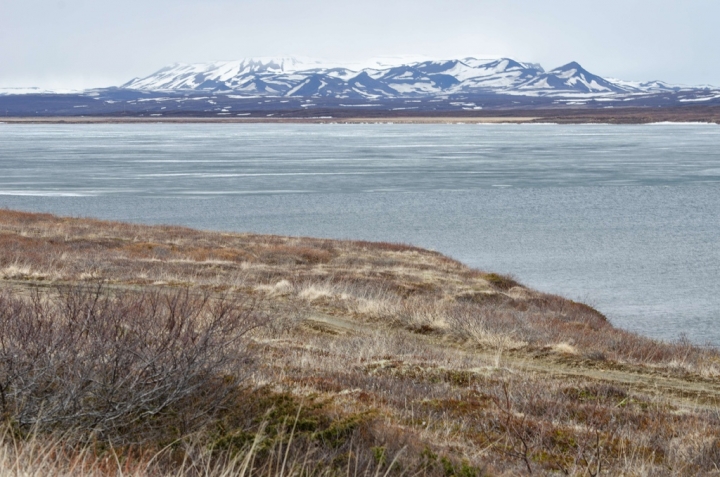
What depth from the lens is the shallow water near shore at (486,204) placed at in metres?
27.3

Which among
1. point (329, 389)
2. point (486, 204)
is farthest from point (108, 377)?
point (486, 204)

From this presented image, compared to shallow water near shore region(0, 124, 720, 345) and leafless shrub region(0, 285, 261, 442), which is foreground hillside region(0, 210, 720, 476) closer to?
leafless shrub region(0, 285, 261, 442)

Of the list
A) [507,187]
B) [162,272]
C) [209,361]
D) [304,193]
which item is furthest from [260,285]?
[507,187]

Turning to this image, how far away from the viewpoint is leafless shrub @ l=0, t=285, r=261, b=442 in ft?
18.7

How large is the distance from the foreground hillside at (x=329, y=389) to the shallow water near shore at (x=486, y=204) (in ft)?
29.3

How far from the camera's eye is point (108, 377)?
6008 millimetres

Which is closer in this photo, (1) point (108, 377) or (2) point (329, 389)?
(1) point (108, 377)

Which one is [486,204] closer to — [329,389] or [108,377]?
[329,389]

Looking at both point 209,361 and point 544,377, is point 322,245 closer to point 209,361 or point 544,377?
point 544,377

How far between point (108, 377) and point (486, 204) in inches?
1568

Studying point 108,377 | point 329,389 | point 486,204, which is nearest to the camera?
point 108,377

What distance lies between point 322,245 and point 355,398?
21930 millimetres

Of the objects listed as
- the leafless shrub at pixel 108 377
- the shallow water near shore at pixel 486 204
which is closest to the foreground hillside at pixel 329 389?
the leafless shrub at pixel 108 377

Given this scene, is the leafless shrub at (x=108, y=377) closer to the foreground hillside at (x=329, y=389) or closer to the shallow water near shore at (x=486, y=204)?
the foreground hillside at (x=329, y=389)
